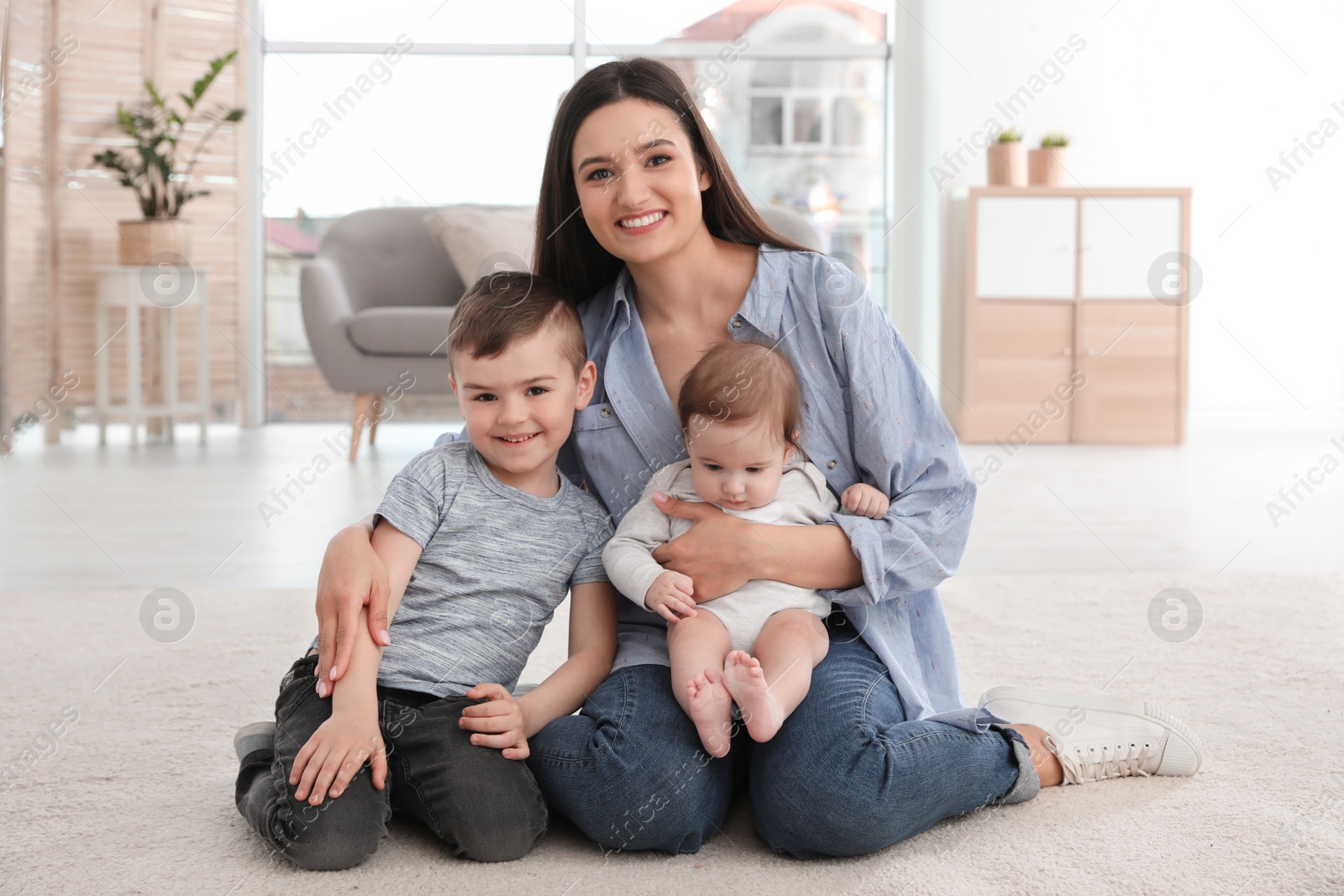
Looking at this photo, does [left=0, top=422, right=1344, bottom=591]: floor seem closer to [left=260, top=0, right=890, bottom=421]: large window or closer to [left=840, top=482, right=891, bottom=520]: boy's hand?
[left=840, top=482, right=891, bottom=520]: boy's hand

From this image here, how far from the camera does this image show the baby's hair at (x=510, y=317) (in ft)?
3.56

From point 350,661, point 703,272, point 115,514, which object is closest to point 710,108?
point 115,514

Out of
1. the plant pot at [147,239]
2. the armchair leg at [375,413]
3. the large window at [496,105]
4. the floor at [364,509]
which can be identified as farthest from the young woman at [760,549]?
the large window at [496,105]

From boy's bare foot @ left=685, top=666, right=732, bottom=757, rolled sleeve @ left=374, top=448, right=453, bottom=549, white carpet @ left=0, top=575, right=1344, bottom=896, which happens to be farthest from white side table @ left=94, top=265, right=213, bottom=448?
boy's bare foot @ left=685, top=666, right=732, bottom=757

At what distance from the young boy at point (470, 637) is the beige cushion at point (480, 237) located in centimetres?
281

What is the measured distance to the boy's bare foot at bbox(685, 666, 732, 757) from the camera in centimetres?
98

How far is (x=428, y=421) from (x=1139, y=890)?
186 inches

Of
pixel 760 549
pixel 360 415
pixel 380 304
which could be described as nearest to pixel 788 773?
pixel 760 549

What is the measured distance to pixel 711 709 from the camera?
3.22ft

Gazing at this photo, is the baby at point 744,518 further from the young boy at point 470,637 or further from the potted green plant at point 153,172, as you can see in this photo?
the potted green plant at point 153,172

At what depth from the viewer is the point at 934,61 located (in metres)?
4.82

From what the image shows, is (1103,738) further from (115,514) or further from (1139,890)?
(115,514)

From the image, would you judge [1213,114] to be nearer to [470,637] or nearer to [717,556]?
[717,556]

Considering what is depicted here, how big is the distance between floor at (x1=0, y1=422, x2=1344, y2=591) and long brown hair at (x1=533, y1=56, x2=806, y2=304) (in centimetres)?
106
